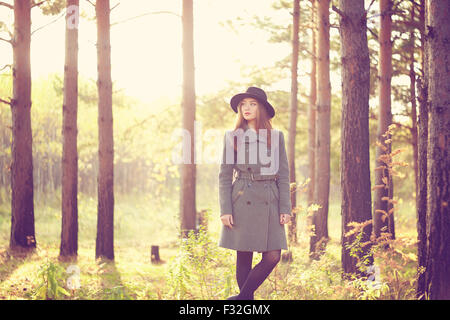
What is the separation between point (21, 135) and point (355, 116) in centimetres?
716

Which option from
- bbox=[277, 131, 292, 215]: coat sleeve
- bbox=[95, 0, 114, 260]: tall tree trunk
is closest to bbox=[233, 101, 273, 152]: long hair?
bbox=[277, 131, 292, 215]: coat sleeve

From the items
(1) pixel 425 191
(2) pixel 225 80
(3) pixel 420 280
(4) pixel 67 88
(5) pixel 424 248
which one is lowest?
(3) pixel 420 280

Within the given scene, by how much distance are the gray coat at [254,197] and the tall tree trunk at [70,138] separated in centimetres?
527

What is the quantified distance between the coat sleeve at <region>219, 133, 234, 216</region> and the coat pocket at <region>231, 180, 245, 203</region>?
54mm

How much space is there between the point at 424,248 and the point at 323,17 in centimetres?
740

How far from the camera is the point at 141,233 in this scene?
786 inches

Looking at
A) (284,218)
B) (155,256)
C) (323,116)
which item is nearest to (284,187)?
(284,218)

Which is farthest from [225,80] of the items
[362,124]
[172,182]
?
[172,182]

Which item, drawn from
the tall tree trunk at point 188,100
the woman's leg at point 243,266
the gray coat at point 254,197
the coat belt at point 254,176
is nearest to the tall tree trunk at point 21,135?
the tall tree trunk at point 188,100

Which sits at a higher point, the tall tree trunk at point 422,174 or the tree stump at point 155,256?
A: the tall tree trunk at point 422,174

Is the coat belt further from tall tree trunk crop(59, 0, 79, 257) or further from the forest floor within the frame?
tall tree trunk crop(59, 0, 79, 257)

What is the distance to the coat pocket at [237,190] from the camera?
5.36 meters

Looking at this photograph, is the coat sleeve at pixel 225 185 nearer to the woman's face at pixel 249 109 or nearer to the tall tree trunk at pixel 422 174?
the woman's face at pixel 249 109
